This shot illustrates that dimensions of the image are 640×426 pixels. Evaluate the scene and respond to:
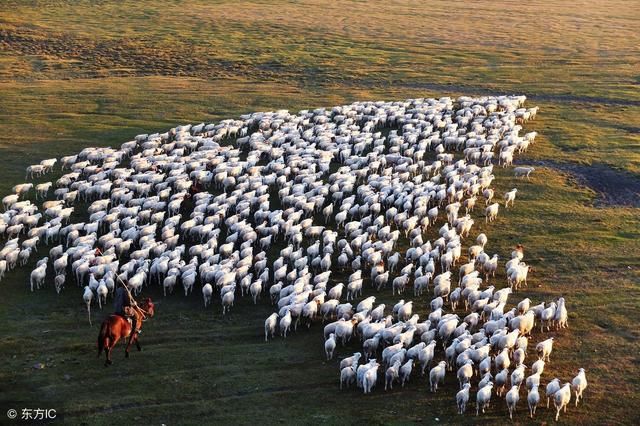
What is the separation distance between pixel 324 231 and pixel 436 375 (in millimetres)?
10464

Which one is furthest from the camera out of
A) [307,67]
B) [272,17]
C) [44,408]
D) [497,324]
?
[272,17]

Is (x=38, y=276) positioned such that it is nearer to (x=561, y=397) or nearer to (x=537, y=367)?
(x=537, y=367)

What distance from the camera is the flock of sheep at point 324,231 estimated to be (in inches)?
896

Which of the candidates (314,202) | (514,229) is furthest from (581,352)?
(314,202)

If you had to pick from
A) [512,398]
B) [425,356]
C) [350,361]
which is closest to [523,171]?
[425,356]

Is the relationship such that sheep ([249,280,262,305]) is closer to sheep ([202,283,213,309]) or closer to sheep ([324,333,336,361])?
sheep ([202,283,213,309])

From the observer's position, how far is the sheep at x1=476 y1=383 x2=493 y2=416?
20062 mm

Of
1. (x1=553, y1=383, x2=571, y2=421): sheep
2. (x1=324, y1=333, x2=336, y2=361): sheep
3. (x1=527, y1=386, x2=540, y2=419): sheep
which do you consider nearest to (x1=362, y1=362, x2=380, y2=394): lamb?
(x1=324, y1=333, x2=336, y2=361): sheep

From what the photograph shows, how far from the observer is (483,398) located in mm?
20062

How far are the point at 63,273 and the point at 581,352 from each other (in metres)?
14.9

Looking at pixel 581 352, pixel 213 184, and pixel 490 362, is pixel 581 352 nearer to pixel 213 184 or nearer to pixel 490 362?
pixel 490 362

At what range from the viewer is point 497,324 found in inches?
914

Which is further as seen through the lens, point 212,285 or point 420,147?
point 420,147

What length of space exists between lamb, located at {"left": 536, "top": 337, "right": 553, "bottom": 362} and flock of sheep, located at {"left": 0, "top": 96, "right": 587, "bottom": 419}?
1.8 inches
